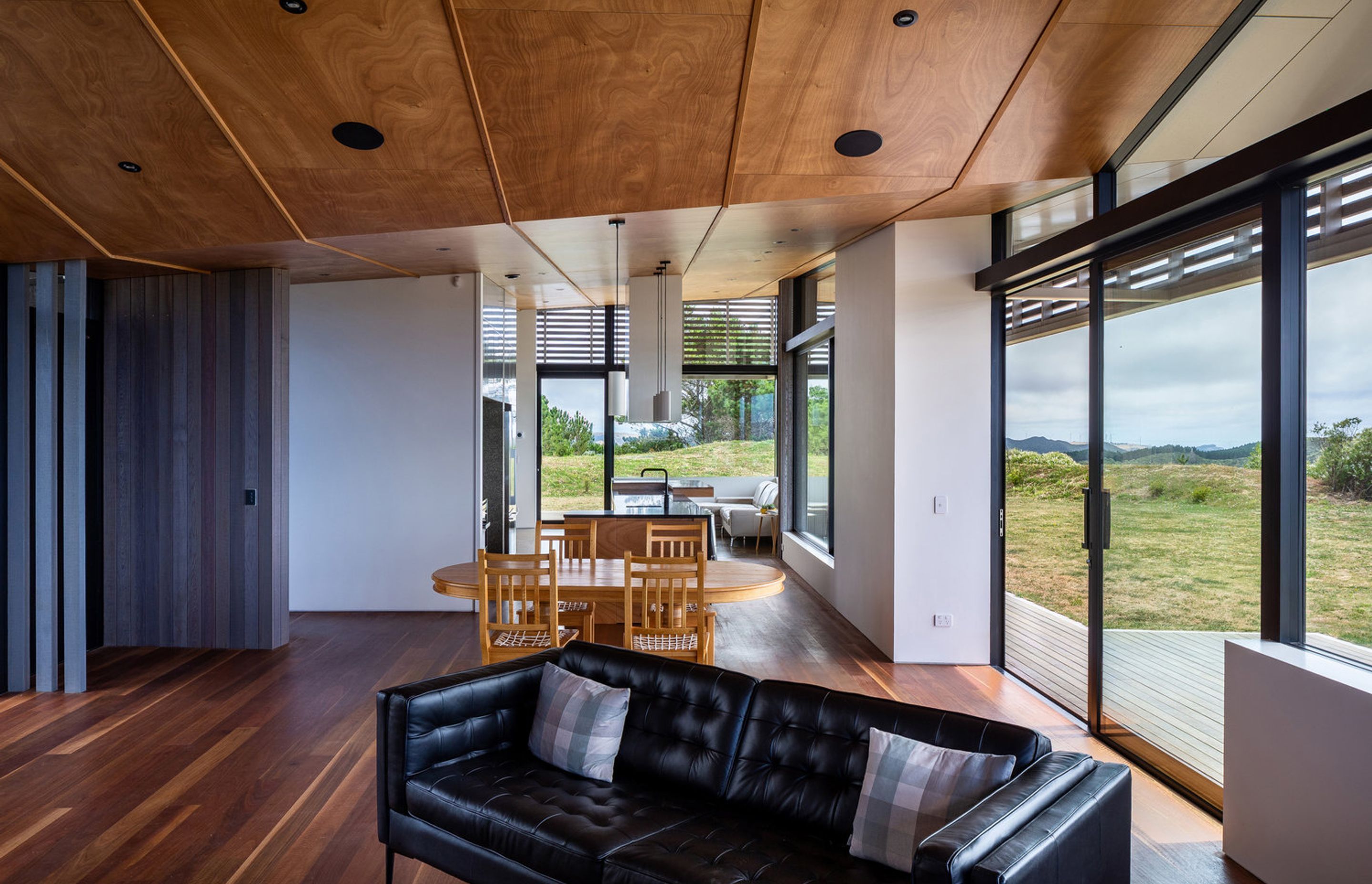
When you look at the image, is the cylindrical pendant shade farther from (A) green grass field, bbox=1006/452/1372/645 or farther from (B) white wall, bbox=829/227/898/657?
(A) green grass field, bbox=1006/452/1372/645

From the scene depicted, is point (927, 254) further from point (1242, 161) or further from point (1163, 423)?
point (1242, 161)

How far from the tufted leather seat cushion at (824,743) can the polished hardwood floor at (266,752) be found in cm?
115

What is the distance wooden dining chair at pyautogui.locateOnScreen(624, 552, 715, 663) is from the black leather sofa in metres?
1.02

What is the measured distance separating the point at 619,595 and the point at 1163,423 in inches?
109

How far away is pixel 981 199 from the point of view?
4.97 m

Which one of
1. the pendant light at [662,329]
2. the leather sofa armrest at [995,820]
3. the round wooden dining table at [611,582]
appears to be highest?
the pendant light at [662,329]

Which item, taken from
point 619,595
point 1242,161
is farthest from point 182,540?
point 1242,161

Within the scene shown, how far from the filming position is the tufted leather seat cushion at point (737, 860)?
205 centimetres

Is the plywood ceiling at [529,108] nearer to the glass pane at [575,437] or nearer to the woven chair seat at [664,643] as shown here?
the woven chair seat at [664,643]

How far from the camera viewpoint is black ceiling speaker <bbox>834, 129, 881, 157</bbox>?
391 cm

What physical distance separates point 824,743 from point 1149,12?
9.79ft

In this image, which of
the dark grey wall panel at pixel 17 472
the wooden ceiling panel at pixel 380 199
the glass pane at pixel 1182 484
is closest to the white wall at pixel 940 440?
the glass pane at pixel 1182 484

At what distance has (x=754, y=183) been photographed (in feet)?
14.3

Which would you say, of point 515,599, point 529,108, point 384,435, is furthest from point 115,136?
point 384,435
